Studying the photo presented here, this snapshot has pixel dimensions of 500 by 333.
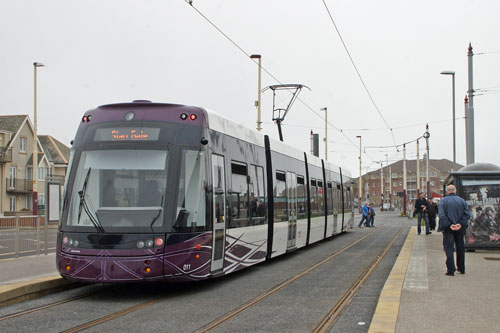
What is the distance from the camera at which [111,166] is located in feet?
31.3

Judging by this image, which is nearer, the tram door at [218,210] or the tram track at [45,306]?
the tram track at [45,306]

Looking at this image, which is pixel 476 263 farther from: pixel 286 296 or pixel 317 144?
pixel 317 144

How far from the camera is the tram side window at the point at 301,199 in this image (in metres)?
16.8

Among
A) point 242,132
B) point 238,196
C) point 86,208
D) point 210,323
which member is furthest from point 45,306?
A: point 242,132

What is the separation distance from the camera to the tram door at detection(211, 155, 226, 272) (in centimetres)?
1004

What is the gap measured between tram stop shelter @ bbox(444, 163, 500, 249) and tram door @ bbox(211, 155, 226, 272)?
7160 mm

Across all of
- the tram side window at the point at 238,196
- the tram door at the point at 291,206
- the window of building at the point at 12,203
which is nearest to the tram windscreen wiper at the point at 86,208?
the tram side window at the point at 238,196

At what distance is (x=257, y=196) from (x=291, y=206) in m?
3.12

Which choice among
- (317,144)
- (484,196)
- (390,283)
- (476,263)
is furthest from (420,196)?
(317,144)

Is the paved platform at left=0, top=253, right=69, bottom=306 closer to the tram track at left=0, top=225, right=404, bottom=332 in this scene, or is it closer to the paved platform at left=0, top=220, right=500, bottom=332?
the paved platform at left=0, top=220, right=500, bottom=332

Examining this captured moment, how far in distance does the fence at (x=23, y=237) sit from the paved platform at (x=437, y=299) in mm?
8678

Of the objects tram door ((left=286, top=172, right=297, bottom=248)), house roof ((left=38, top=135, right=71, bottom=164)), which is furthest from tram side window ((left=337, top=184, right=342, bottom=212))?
house roof ((left=38, top=135, right=71, bottom=164))

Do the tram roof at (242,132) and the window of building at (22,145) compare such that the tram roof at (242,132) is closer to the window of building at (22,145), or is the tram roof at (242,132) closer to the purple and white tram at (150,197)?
the purple and white tram at (150,197)

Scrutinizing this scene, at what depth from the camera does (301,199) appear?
17109mm
